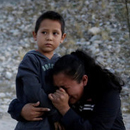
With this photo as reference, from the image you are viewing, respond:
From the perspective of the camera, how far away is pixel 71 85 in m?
1.55

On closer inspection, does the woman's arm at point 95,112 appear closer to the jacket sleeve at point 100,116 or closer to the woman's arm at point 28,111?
the jacket sleeve at point 100,116

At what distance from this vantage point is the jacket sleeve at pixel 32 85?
153 cm

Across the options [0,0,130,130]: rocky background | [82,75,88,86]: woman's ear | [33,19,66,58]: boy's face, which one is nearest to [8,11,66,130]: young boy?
[33,19,66,58]: boy's face

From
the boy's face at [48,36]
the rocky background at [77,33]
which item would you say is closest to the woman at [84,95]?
the boy's face at [48,36]

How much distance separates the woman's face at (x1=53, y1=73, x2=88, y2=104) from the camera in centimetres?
154

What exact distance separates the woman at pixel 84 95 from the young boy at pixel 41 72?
0.19 feet

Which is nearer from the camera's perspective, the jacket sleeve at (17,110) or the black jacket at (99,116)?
the black jacket at (99,116)

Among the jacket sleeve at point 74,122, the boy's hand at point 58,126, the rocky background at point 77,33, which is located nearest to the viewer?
the jacket sleeve at point 74,122

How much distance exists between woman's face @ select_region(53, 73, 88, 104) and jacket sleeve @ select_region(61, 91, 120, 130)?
0.10 metres

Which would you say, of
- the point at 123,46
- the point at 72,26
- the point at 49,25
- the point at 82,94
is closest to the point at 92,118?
the point at 82,94

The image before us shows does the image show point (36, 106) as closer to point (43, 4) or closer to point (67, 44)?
point (67, 44)

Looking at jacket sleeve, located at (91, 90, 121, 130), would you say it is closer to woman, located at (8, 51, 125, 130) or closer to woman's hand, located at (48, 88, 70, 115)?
woman, located at (8, 51, 125, 130)

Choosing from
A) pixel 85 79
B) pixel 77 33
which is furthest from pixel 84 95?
pixel 77 33

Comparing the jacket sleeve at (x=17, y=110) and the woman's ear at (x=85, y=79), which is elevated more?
the woman's ear at (x=85, y=79)
